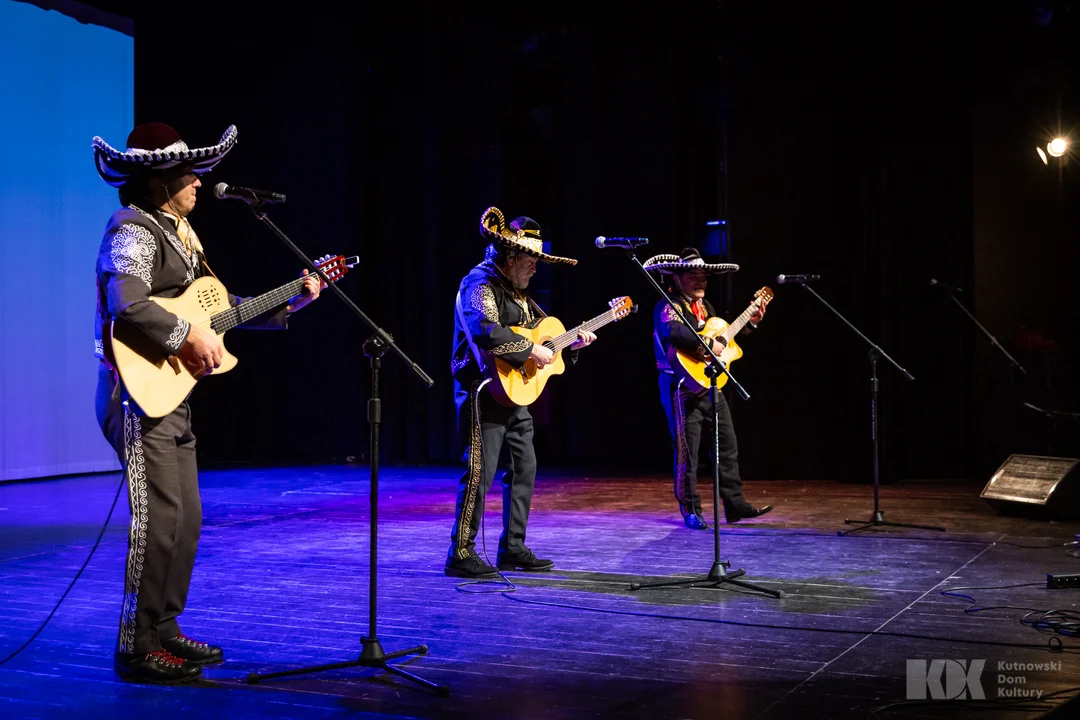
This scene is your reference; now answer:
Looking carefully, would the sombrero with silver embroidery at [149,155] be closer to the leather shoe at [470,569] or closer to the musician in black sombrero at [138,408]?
the musician in black sombrero at [138,408]

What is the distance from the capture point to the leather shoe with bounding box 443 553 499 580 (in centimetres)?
562

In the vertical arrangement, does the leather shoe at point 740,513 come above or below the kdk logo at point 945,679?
above

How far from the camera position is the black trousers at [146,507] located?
3.75 meters

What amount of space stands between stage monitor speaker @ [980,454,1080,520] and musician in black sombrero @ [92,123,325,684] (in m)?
5.89

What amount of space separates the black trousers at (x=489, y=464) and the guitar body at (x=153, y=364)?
2.05 metres

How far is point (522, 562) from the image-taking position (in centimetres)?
584

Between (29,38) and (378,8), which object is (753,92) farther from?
(29,38)

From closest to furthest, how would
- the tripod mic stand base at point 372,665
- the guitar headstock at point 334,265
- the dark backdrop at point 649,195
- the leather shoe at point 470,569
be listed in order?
the tripod mic stand base at point 372,665, the guitar headstock at point 334,265, the leather shoe at point 470,569, the dark backdrop at point 649,195

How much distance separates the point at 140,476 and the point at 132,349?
0.47 meters

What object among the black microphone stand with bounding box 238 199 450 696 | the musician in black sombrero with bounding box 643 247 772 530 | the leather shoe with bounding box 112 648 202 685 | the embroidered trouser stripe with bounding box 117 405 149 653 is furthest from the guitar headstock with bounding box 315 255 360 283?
the musician in black sombrero with bounding box 643 247 772 530

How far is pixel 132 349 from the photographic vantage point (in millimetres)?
3676

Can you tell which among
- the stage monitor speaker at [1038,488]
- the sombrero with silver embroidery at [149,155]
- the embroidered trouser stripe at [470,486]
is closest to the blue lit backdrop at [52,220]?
the embroidered trouser stripe at [470,486]

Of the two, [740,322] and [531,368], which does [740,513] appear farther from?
[531,368]

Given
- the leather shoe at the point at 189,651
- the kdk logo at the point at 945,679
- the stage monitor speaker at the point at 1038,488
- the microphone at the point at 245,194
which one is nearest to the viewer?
the kdk logo at the point at 945,679
